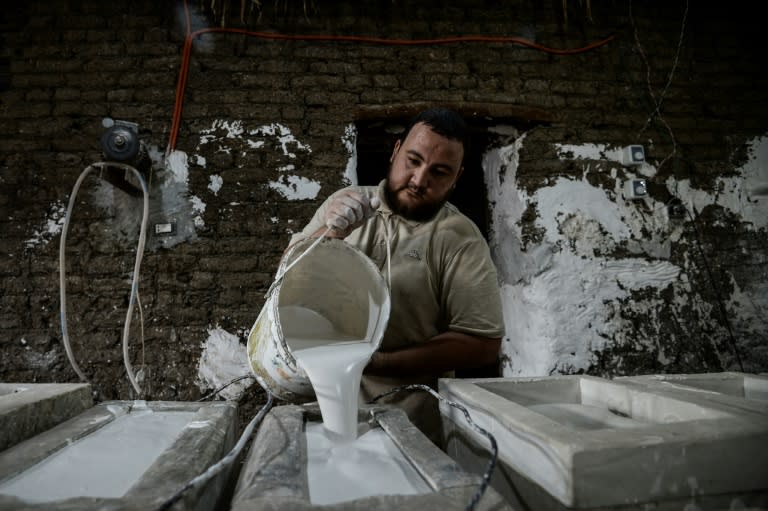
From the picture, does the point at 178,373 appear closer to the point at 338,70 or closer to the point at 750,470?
the point at 338,70

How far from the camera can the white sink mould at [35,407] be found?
850 millimetres

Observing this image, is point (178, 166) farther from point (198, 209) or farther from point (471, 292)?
point (471, 292)

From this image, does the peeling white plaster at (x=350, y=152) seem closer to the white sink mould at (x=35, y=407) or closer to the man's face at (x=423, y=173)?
the man's face at (x=423, y=173)

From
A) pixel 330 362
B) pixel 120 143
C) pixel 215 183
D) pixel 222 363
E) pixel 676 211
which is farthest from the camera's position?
pixel 676 211

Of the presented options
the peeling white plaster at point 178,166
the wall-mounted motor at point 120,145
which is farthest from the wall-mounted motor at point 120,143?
the peeling white plaster at point 178,166

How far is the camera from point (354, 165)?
2.31 m

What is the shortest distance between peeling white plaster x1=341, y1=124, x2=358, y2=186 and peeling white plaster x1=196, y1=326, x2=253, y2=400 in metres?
1.04

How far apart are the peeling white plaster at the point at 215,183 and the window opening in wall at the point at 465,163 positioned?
83cm

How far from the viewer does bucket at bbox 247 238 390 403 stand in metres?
1.04

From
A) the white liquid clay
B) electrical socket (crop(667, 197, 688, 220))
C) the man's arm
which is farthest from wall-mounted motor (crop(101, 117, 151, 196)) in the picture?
electrical socket (crop(667, 197, 688, 220))

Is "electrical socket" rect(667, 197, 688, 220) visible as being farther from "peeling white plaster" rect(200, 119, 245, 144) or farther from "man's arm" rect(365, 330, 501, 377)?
"peeling white plaster" rect(200, 119, 245, 144)

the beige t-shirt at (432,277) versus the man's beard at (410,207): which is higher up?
the man's beard at (410,207)

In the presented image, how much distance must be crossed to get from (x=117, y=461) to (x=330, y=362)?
47 cm

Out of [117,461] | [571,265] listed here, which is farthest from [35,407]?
[571,265]
